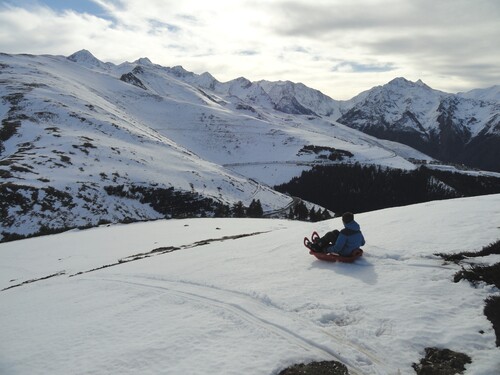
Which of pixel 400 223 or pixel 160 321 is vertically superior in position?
pixel 400 223

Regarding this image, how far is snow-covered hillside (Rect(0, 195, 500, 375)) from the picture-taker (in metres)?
8.86

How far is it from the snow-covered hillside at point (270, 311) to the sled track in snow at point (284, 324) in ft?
0.12

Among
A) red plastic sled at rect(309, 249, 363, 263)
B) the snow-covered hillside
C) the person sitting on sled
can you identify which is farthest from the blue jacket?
the snow-covered hillside

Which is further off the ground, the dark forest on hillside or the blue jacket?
the blue jacket

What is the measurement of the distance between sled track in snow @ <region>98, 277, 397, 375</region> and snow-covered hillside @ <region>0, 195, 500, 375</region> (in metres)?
0.04

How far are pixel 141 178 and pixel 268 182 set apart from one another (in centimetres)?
9465

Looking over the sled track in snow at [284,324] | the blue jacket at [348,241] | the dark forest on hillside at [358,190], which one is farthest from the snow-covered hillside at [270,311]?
the dark forest on hillside at [358,190]

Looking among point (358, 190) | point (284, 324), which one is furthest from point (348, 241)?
point (358, 190)

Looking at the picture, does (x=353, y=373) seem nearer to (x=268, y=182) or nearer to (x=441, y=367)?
(x=441, y=367)

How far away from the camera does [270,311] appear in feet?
36.7

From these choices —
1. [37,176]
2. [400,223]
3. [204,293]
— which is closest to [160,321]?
[204,293]

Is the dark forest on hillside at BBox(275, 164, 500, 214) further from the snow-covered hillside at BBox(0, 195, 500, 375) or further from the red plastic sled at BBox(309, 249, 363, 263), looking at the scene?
the red plastic sled at BBox(309, 249, 363, 263)

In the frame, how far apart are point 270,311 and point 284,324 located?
1043 millimetres

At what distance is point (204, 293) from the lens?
13.6 meters
